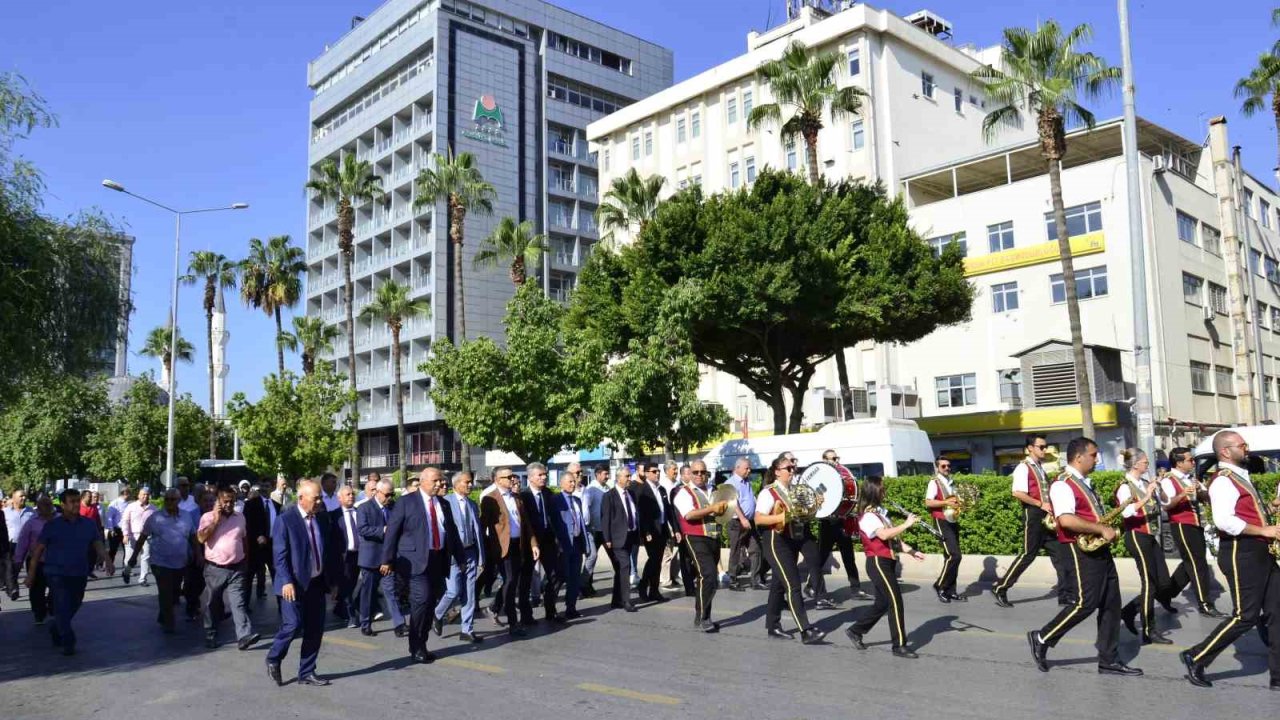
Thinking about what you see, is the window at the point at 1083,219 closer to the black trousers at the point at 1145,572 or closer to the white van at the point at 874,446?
the white van at the point at 874,446

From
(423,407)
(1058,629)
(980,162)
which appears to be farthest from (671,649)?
(423,407)

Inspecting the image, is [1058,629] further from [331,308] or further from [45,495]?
[331,308]

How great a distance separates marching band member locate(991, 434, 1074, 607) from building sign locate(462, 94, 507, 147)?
59.9 m

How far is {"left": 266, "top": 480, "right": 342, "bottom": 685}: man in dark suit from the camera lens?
28.0 feet

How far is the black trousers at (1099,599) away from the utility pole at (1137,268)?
857cm

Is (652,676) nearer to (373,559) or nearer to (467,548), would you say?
(467,548)

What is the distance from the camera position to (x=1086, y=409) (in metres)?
29.0

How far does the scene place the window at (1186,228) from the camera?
4253 centimetres

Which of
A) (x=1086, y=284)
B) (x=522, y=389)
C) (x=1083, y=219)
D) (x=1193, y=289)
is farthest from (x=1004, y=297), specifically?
(x=522, y=389)

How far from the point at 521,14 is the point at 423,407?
2932cm

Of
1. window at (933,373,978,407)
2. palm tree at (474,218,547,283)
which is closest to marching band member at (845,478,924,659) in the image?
A: palm tree at (474,218,547,283)

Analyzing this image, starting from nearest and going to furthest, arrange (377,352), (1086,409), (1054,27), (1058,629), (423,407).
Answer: (1058,629)
(1054,27)
(1086,409)
(423,407)
(377,352)

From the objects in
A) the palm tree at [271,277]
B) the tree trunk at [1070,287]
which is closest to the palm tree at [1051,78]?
the tree trunk at [1070,287]

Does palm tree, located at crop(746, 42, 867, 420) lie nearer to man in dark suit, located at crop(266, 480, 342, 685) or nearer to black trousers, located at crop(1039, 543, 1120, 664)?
black trousers, located at crop(1039, 543, 1120, 664)
